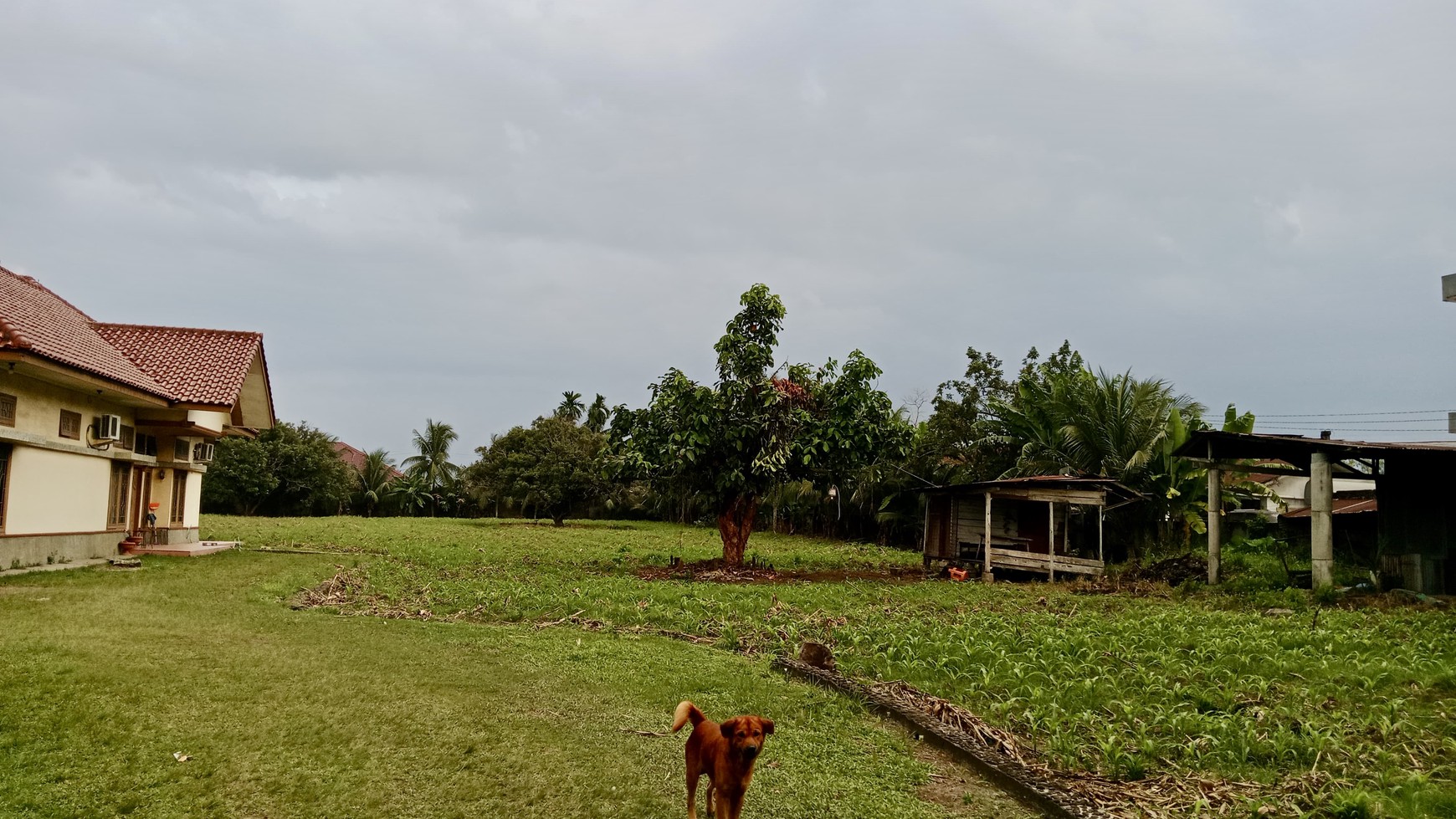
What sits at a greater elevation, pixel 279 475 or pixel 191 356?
pixel 191 356

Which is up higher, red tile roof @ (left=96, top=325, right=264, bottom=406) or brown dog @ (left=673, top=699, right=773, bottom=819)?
red tile roof @ (left=96, top=325, right=264, bottom=406)

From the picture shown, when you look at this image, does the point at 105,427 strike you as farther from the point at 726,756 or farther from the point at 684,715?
the point at 726,756

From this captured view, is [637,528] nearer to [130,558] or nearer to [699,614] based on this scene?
[130,558]

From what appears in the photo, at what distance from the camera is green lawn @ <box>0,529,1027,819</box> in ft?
16.6

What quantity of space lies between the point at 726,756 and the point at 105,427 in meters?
17.5

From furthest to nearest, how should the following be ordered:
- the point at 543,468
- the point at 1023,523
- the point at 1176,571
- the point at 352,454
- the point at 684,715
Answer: the point at 352,454
the point at 543,468
the point at 1023,523
the point at 1176,571
the point at 684,715

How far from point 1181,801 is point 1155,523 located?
20.4 m

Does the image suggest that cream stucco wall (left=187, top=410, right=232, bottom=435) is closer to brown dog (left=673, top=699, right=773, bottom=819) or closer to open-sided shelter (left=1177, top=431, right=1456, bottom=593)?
brown dog (left=673, top=699, right=773, bottom=819)

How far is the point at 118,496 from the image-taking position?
60.6ft

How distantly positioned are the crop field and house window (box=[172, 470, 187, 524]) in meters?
4.45

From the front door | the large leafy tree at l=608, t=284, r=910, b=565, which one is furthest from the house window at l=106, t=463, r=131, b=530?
the large leafy tree at l=608, t=284, r=910, b=565

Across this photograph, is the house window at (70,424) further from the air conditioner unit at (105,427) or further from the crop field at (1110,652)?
the crop field at (1110,652)

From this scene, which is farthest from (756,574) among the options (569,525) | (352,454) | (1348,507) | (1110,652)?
(352,454)

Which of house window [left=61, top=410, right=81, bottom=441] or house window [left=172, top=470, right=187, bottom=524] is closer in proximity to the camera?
house window [left=61, top=410, right=81, bottom=441]
